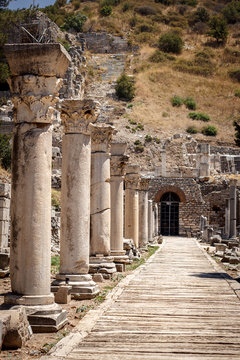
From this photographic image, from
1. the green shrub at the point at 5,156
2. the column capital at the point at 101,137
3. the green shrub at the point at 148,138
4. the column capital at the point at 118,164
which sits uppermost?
the green shrub at the point at 148,138

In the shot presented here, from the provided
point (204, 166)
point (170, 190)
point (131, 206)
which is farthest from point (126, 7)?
point (131, 206)

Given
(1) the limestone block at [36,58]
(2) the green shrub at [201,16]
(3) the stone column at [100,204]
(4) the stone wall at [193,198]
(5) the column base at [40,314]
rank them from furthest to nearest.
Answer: (2) the green shrub at [201,16] < (4) the stone wall at [193,198] < (3) the stone column at [100,204] < (1) the limestone block at [36,58] < (5) the column base at [40,314]

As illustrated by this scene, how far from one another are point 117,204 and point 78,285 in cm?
630

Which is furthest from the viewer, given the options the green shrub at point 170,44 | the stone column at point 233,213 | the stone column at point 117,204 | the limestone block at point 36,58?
the green shrub at point 170,44

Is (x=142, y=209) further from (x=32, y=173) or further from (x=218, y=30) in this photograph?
(x=218, y=30)

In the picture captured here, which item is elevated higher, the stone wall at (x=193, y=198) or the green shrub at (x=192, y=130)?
the green shrub at (x=192, y=130)

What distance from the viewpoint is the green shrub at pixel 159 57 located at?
8819 centimetres

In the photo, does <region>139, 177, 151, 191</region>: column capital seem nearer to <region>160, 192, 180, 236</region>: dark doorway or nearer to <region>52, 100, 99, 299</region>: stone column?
<region>52, 100, 99, 299</region>: stone column

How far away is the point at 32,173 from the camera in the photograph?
7.48 m

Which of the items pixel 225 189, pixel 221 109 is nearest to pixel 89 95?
pixel 221 109

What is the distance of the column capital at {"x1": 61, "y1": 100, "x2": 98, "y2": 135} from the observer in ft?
34.7

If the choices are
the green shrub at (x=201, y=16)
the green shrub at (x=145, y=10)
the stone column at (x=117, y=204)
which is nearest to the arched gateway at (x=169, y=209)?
the stone column at (x=117, y=204)

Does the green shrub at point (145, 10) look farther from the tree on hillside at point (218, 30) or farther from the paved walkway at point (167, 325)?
the paved walkway at point (167, 325)

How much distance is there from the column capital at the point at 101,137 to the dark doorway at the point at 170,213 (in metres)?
34.5
